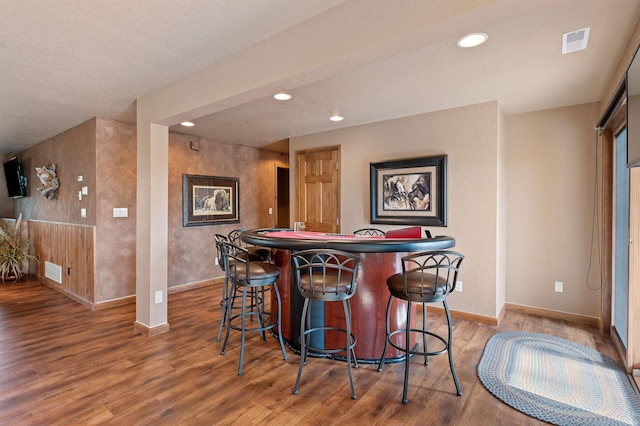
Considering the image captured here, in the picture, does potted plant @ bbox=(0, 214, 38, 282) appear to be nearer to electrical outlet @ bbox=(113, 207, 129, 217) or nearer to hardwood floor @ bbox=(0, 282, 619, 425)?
hardwood floor @ bbox=(0, 282, 619, 425)

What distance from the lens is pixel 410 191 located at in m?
4.05

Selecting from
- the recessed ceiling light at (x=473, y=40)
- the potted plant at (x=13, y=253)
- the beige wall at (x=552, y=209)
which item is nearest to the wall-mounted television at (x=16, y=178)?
the potted plant at (x=13, y=253)

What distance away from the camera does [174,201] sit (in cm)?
485

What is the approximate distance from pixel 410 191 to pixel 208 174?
3169 millimetres

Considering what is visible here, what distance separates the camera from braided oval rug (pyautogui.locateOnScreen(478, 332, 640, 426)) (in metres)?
2.00

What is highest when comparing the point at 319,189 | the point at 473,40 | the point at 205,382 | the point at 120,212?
the point at 473,40

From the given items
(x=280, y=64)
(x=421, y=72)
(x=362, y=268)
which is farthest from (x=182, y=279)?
(x=421, y=72)

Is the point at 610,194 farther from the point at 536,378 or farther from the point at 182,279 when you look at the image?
the point at 182,279

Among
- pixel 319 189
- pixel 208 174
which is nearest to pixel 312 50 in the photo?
pixel 319 189

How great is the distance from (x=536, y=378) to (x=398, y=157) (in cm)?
267

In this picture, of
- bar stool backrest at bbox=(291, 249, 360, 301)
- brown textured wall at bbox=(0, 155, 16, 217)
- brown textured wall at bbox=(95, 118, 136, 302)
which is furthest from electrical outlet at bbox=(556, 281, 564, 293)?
brown textured wall at bbox=(0, 155, 16, 217)

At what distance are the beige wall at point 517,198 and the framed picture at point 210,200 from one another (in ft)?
9.61

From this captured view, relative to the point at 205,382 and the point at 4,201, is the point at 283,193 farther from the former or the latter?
the point at 4,201

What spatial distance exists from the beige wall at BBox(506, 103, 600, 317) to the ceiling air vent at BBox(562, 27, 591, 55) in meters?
1.64
